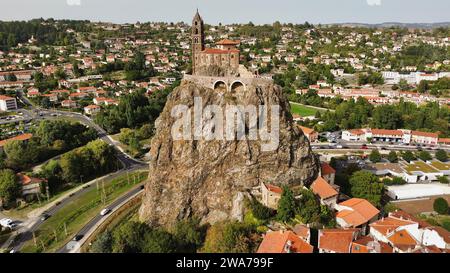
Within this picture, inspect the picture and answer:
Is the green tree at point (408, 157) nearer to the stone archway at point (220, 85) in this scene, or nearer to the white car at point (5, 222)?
the stone archway at point (220, 85)

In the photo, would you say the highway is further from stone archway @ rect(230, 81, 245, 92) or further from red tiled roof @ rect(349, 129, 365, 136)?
red tiled roof @ rect(349, 129, 365, 136)

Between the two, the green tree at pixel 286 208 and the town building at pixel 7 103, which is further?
the town building at pixel 7 103

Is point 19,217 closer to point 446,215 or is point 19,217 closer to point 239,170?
point 239,170

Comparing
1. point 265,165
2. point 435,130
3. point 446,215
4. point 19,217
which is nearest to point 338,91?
point 435,130

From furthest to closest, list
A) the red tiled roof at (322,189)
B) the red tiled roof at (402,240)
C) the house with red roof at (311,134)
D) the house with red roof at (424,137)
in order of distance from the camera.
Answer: the house with red roof at (311,134), the house with red roof at (424,137), the red tiled roof at (322,189), the red tiled roof at (402,240)

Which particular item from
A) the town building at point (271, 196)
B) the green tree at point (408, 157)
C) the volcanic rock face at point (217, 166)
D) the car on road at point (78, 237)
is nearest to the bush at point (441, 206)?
the volcanic rock face at point (217, 166)

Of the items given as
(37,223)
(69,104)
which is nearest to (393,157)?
(37,223)
